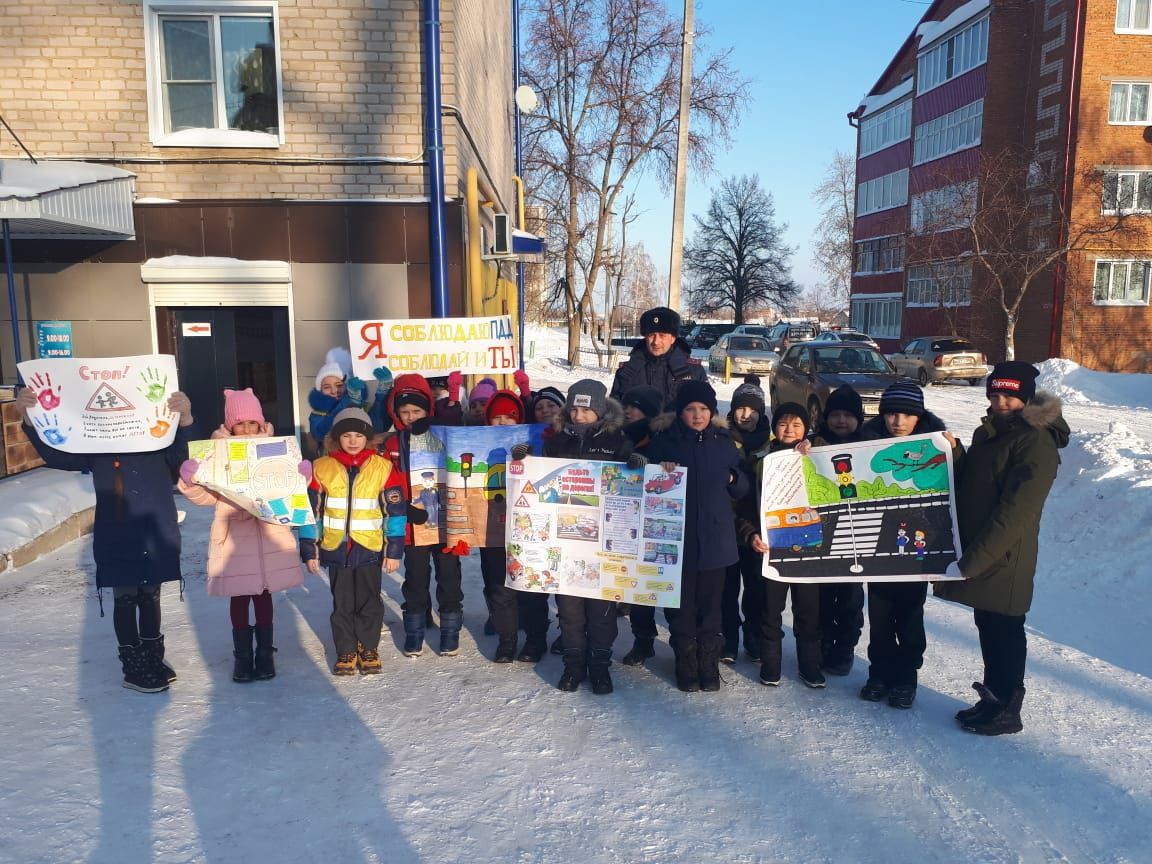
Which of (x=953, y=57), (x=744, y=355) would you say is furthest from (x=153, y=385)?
(x=953, y=57)

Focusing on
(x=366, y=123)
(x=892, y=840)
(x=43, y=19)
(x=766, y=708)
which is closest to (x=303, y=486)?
(x=766, y=708)

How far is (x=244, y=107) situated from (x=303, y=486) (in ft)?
22.2

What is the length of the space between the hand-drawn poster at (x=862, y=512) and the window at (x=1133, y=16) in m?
31.0

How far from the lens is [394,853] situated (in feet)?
10.2

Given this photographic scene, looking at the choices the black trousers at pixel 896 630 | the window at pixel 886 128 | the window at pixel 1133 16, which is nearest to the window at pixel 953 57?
the window at pixel 886 128

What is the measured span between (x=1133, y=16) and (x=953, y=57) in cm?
802

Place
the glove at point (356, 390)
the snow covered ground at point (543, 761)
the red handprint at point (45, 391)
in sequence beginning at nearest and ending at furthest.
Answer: the snow covered ground at point (543, 761) < the red handprint at point (45, 391) < the glove at point (356, 390)

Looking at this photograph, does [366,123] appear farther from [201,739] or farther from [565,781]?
[565,781]

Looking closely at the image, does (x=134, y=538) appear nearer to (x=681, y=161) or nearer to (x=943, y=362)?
(x=681, y=161)

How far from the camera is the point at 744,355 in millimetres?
28531

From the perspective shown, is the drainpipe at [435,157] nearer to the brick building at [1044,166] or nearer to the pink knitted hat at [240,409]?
the pink knitted hat at [240,409]

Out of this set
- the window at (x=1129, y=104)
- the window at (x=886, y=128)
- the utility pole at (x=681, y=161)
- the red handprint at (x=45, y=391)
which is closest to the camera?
the red handprint at (x=45, y=391)

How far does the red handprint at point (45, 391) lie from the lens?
4.52 meters

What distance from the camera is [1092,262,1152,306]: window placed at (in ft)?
90.5
